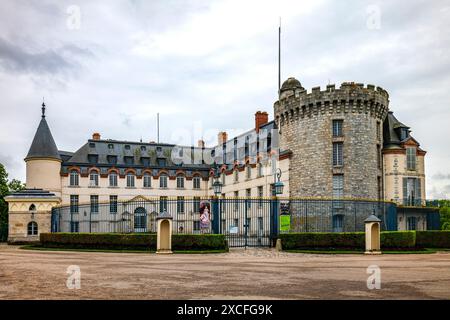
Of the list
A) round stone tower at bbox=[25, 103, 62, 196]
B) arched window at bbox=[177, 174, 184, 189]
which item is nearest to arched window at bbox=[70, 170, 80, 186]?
round stone tower at bbox=[25, 103, 62, 196]

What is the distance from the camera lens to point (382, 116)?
45.5m

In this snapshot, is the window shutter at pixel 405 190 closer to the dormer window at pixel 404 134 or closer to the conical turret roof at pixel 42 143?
the dormer window at pixel 404 134

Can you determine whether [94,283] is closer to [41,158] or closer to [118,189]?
[41,158]

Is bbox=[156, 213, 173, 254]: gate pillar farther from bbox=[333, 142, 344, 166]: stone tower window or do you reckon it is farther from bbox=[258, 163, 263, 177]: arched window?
bbox=[258, 163, 263, 177]: arched window

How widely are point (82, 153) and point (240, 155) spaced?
19.0m

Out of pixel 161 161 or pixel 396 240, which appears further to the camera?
pixel 161 161

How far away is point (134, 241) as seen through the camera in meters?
28.9

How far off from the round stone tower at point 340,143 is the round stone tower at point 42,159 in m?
26.3

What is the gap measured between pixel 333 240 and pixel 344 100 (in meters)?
17.2

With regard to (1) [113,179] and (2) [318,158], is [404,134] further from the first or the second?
(1) [113,179]

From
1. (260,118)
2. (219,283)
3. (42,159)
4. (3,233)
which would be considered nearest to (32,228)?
(3,233)

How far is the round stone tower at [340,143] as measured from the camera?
43125 mm

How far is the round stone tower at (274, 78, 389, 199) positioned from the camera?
141 ft
